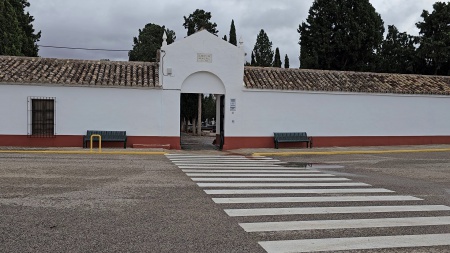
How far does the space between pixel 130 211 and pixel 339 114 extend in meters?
17.8

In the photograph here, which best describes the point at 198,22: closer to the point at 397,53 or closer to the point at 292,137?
the point at 397,53

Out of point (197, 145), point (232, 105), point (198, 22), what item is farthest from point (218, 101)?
point (198, 22)

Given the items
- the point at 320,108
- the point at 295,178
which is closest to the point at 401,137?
the point at 320,108

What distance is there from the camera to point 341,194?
907cm

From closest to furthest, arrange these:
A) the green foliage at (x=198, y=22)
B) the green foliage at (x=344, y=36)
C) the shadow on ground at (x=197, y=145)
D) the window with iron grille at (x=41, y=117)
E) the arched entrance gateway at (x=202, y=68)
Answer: the window with iron grille at (x=41, y=117) < the arched entrance gateway at (x=202, y=68) < the shadow on ground at (x=197, y=145) < the green foliage at (x=344, y=36) < the green foliage at (x=198, y=22)

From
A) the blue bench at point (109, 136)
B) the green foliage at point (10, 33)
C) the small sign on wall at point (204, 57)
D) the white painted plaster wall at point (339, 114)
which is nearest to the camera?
the blue bench at point (109, 136)

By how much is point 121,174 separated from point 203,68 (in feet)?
36.0

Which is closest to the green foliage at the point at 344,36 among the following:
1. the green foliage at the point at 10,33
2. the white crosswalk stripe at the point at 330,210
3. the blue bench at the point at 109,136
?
the blue bench at the point at 109,136

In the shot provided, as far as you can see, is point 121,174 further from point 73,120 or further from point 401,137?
point 401,137

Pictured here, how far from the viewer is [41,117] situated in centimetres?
1944

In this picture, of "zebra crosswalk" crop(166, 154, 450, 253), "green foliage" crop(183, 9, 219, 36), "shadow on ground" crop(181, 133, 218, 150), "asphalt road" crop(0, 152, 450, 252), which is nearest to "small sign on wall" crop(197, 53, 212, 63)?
"shadow on ground" crop(181, 133, 218, 150)

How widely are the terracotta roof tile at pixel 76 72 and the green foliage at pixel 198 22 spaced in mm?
22041

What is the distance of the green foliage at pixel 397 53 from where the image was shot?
37250 millimetres

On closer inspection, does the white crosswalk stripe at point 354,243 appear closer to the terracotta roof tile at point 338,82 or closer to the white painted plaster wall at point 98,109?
the white painted plaster wall at point 98,109
